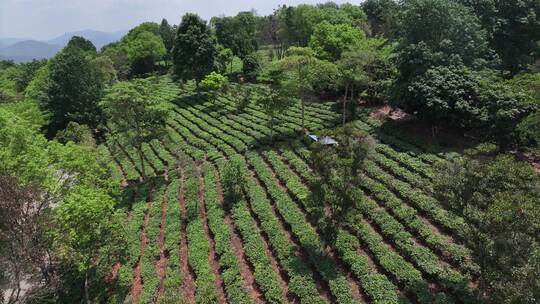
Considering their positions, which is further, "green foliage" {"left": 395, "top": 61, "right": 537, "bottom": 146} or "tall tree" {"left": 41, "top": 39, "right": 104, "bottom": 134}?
"tall tree" {"left": 41, "top": 39, "right": 104, "bottom": 134}

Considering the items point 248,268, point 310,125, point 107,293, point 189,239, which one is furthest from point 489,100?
point 107,293

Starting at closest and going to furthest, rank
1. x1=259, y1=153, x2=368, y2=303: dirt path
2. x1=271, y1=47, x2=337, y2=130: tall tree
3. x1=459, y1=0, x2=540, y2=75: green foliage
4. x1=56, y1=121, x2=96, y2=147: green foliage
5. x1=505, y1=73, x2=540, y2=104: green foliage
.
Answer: x1=259, y1=153, x2=368, y2=303: dirt path < x1=505, y1=73, x2=540, y2=104: green foliage < x1=271, y1=47, x2=337, y2=130: tall tree < x1=459, y1=0, x2=540, y2=75: green foliage < x1=56, y1=121, x2=96, y2=147: green foliage

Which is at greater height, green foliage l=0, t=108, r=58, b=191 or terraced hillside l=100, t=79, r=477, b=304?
green foliage l=0, t=108, r=58, b=191

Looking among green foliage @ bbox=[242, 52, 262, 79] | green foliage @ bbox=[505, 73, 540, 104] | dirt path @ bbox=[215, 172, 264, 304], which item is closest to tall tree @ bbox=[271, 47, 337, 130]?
dirt path @ bbox=[215, 172, 264, 304]

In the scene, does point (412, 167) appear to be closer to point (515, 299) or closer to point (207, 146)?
point (515, 299)

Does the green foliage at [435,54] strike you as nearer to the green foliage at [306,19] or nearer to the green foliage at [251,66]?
the green foliage at [251,66]

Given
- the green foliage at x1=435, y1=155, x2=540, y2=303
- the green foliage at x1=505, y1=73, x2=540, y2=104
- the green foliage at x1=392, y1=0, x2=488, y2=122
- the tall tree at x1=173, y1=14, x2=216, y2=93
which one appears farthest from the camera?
the tall tree at x1=173, y1=14, x2=216, y2=93

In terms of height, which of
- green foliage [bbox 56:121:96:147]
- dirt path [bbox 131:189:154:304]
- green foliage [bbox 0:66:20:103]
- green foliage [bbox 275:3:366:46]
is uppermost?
green foliage [bbox 275:3:366:46]

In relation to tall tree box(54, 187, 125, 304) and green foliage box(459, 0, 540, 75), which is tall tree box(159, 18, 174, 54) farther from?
tall tree box(54, 187, 125, 304)
